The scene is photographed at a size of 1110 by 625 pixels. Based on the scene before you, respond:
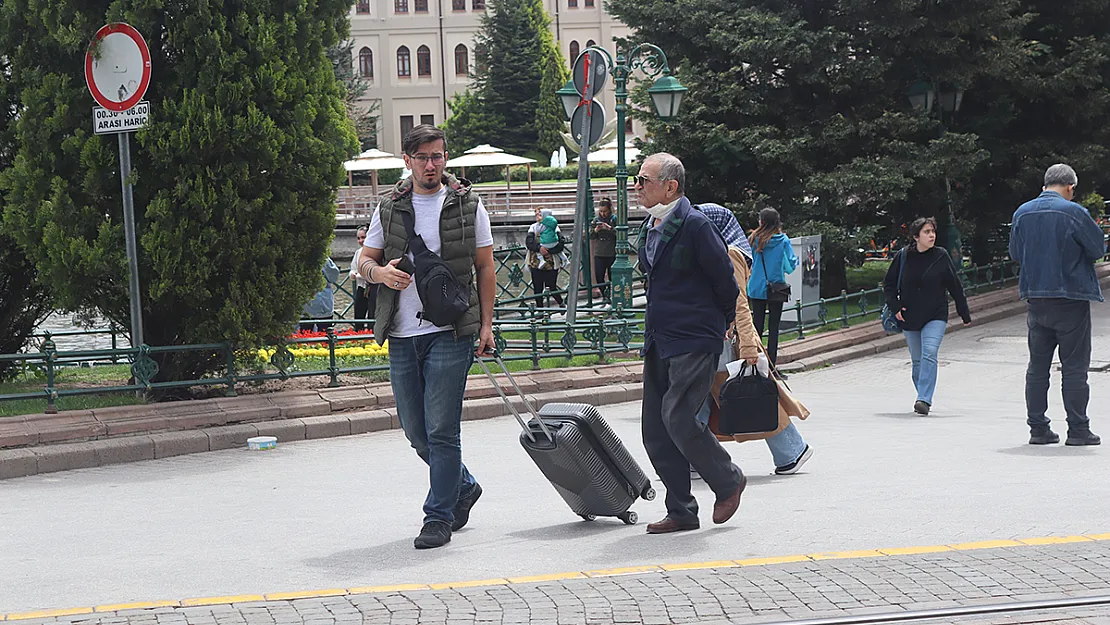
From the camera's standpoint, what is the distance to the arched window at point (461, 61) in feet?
287

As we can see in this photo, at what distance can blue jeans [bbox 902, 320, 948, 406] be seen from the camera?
12477 millimetres

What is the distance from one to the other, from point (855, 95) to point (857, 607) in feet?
57.2

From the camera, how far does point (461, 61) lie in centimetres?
8762

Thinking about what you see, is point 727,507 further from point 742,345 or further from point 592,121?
point 592,121

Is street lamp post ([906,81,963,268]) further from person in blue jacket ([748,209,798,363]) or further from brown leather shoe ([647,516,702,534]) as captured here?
brown leather shoe ([647,516,702,534])

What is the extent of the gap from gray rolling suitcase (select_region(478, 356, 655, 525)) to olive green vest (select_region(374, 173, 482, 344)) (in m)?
0.37

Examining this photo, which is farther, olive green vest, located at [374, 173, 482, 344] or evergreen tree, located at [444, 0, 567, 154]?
evergreen tree, located at [444, 0, 567, 154]

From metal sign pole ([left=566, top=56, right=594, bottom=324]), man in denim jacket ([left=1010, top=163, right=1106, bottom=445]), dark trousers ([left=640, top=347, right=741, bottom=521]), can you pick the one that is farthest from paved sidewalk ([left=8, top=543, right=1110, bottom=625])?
metal sign pole ([left=566, top=56, right=594, bottom=324])

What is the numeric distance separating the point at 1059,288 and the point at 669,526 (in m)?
4.29

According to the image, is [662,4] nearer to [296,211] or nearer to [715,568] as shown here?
[296,211]

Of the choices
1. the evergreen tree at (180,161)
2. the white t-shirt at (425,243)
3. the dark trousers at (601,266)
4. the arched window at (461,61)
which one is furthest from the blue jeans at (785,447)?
the arched window at (461,61)

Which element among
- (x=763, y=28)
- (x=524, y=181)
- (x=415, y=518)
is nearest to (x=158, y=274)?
(x=415, y=518)

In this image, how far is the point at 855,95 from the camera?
2200 centimetres

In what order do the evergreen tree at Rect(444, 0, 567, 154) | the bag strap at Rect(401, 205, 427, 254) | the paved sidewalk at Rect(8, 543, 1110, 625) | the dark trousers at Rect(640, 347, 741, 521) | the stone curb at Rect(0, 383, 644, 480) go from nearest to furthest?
the paved sidewalk at Rect(8, 543, 1110, 625) < the bag strap at Rect(401, 205, 427, 254) < the dark trousers at Rect(640, 347, 741, 521) < the stone curb at Rect(0, 383, 644, 480) < the evergreen tree at Rect(444, 0, 567, 154)
